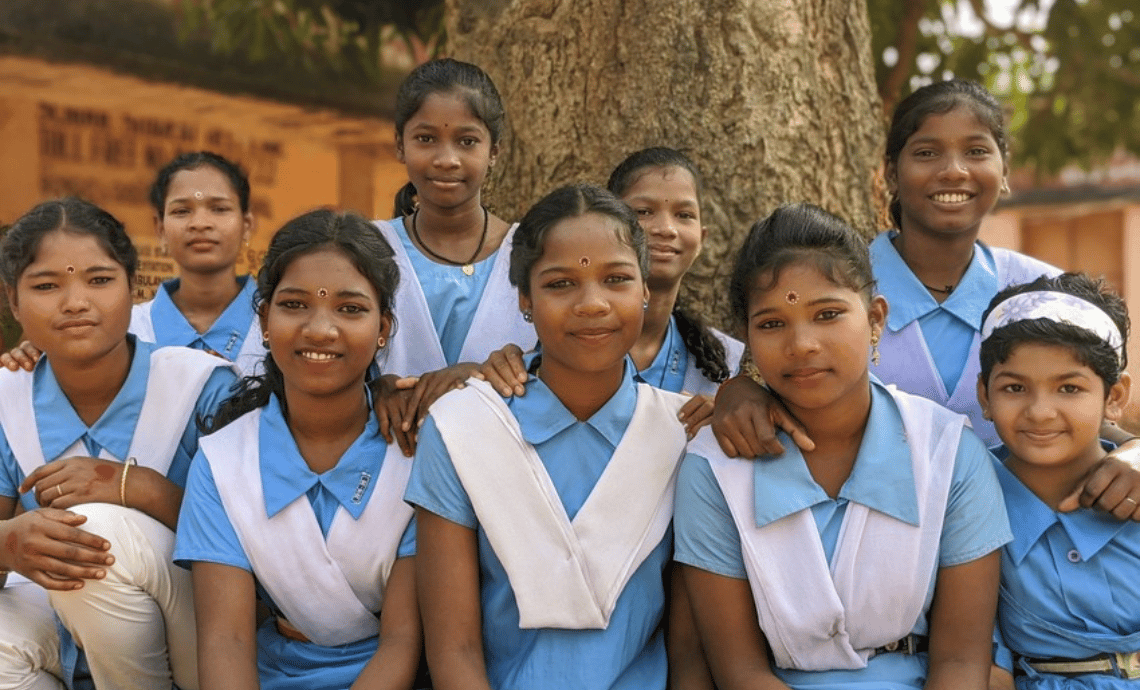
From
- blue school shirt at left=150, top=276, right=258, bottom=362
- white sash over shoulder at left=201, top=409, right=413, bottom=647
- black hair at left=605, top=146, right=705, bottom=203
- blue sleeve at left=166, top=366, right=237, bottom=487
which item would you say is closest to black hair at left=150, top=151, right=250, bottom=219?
blue school shirt at left=150, top=276, right=258, bottom=362

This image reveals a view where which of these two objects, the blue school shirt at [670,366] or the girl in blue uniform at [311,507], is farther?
the blue school shirt at [670,366]

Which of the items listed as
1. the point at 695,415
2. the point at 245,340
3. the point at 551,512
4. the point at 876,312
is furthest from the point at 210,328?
the point at 876,312

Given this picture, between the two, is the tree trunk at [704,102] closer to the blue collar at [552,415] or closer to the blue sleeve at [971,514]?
the blue collar at [552,415]

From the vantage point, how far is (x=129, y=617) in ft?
9.78

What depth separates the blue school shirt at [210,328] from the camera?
159 inches

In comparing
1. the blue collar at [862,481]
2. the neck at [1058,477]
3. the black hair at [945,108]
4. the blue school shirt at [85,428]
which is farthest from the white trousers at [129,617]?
the black hair at [945,108]

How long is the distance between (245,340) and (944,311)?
204 centimetres

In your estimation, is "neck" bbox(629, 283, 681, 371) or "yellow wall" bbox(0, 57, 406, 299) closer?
"neck" bbox(629, 283, 681, 371)

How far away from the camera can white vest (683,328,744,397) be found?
3.53 m

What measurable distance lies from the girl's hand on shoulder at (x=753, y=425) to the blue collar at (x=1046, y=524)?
502mm

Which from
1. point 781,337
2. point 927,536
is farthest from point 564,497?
point 927,536

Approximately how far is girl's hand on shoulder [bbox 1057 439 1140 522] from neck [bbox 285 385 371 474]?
161cm

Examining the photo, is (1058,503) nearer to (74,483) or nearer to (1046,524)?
(1046,524)

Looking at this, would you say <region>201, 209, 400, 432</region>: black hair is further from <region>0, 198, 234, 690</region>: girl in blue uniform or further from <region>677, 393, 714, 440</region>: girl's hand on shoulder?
<region>677, 393, 714, 440</region>: girl's hand on shoulder
